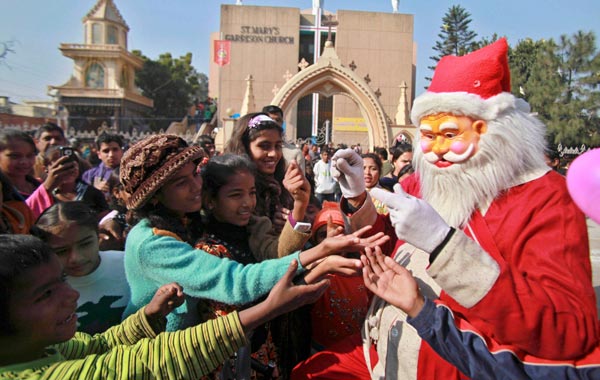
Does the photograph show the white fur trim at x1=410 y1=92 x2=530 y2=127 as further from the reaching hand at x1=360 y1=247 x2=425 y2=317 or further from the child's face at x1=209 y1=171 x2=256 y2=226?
the child's face at x1=209 y1=171 x2=256 y2=226

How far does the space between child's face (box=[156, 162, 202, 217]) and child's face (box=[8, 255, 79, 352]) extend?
60 cm

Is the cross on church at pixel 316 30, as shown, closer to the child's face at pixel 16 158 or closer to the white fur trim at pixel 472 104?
the child's face at pixel 16 158

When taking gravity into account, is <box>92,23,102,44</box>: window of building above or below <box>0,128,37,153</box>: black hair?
above

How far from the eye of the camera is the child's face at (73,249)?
198 centimetres

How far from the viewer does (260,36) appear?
30.6m

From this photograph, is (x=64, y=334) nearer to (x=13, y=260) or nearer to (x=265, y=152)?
(x=13, y=260)

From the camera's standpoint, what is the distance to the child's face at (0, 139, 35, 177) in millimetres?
3248

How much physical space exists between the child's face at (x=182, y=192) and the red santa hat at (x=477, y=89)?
99cm

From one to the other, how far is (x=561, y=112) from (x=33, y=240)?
27.7 m

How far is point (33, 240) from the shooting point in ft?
4.32

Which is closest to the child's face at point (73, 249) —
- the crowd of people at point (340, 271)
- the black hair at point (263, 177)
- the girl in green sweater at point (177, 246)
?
the crowd of people at point (340, 271)

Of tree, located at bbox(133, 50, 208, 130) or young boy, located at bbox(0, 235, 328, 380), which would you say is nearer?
young boy, located at bbox(0, 235, 328, 380)

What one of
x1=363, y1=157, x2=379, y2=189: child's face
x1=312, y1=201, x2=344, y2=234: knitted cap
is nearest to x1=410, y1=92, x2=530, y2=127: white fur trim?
x1=312, y1=201, x2=344, y2=234: knitted cap

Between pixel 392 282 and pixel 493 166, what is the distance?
0.56 meters
